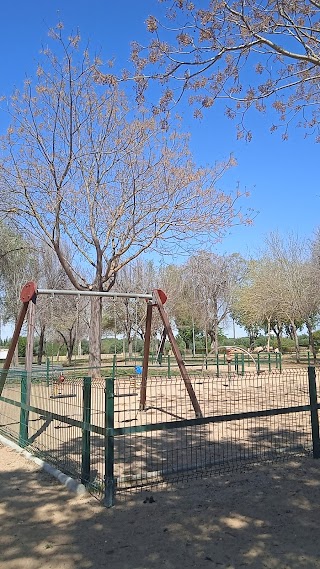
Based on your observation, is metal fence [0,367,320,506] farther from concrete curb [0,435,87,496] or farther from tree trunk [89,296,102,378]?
tree trunk [89,296,102,378]

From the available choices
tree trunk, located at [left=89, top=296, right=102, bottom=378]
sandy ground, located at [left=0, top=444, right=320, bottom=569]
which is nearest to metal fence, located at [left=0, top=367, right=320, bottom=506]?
sandy ground, located at [left=0, top=444, right=320, bottom=569]

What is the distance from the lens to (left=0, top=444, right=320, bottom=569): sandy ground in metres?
3.44

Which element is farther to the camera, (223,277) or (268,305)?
(223,277)

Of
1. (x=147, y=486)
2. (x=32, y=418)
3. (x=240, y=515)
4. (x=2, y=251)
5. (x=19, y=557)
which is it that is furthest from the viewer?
(x=2, y=251)

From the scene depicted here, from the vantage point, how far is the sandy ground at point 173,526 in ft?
11.3

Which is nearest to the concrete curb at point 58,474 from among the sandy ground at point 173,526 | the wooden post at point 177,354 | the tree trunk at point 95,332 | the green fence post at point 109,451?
the sandy ground at point 173,526

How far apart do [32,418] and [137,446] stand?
5.14 feet

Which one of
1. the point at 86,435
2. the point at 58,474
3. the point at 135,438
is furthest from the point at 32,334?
the point at 86,435

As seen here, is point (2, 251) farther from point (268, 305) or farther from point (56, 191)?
point (268, 305)

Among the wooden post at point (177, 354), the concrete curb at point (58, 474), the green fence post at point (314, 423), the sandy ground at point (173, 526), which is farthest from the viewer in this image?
the wooden post at point (177, 354)

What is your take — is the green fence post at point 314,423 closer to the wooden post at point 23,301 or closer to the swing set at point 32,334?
the swing set at point 32,334

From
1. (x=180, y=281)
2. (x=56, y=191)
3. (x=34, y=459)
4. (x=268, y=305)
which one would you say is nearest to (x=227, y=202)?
(x=56, y=191)

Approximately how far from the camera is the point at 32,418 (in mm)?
6996

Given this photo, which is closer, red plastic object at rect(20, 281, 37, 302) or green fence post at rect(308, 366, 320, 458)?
green fence post at rect(308, 366, 320, 458)
